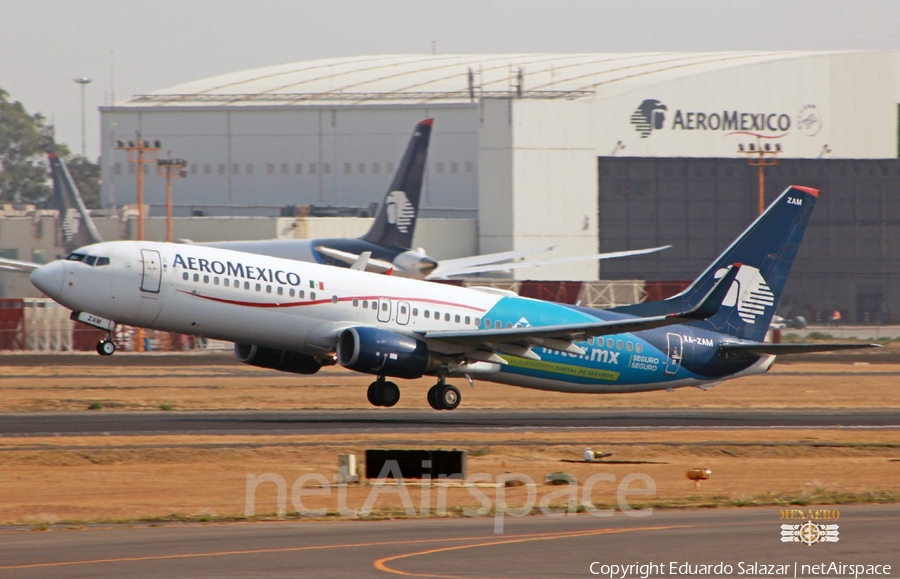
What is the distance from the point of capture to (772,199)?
10038cm

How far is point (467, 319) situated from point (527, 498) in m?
16.0

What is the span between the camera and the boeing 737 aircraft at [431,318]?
34.0 meters

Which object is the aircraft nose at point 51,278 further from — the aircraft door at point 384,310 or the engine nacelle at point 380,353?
the aircraft door at point 384,310

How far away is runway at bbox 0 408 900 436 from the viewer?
33500mm

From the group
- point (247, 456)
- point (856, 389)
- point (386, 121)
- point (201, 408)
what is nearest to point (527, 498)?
point (247, 456)

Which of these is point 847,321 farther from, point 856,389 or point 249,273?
point 249,273

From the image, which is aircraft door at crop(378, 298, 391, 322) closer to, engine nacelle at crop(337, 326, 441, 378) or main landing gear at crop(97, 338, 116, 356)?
engine nacelle at crop(337, 326, 441, 378)

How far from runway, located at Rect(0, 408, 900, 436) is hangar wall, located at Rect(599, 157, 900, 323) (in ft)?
186

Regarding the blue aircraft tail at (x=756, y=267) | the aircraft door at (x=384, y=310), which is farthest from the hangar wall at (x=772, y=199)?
the aircraft door at (x=384, y=310)

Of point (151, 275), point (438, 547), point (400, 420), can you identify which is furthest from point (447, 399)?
point (438, 547)

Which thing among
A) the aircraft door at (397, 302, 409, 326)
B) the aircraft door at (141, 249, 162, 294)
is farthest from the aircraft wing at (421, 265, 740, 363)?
the aircraft door at (141, 249, 162, 294)

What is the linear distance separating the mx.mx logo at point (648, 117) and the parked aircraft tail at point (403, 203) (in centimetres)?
2912

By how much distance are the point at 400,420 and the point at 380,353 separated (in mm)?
2687

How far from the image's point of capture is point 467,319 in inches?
1502
